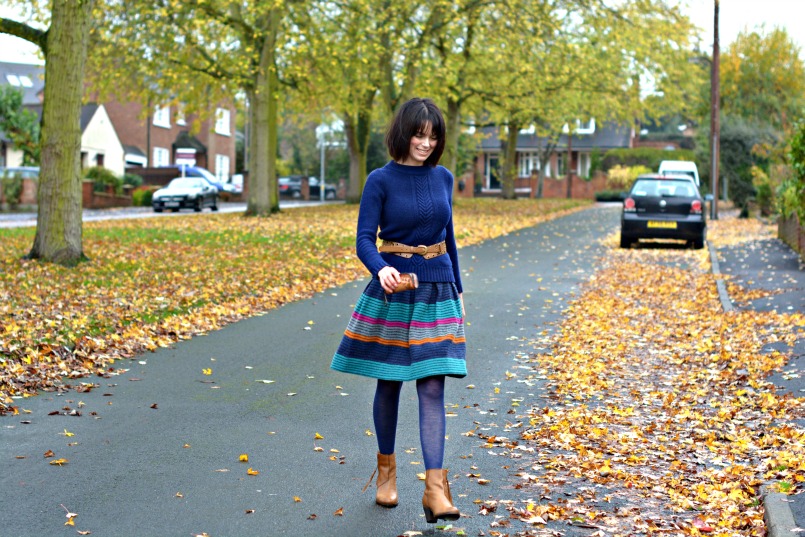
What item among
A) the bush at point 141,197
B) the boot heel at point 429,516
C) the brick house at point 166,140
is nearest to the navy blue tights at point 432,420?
the boot heel at point 429,516

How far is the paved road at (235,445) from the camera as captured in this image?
4.92 metres

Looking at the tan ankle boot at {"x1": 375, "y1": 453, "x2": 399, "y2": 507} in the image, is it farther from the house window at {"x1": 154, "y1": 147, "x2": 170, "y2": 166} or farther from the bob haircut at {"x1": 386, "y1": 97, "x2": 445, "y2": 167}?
the house window at {"x1": 154, "y1": 147, "x2": 170, "y2": 166}

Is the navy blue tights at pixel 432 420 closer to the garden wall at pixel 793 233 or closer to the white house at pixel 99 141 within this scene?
the garden wall at pixel 793 233

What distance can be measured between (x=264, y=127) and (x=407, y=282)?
27.6m

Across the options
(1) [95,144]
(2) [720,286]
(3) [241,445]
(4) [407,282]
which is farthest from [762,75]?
(4) [407,282]

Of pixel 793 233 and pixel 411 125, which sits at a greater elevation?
pixel 411 125

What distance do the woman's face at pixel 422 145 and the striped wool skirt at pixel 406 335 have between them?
1.93 feet

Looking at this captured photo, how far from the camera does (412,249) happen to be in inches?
197

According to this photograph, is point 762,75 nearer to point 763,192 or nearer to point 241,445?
point 763,192

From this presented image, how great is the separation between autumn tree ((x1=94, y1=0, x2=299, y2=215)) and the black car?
10.0 m

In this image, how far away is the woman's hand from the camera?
15.7ft

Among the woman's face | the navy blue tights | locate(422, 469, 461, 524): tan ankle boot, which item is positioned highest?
the woman's face

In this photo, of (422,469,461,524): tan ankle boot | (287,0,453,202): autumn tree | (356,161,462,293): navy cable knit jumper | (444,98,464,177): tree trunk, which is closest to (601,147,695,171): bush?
(444,98,464,177): tree trunk

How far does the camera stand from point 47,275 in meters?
14.3
